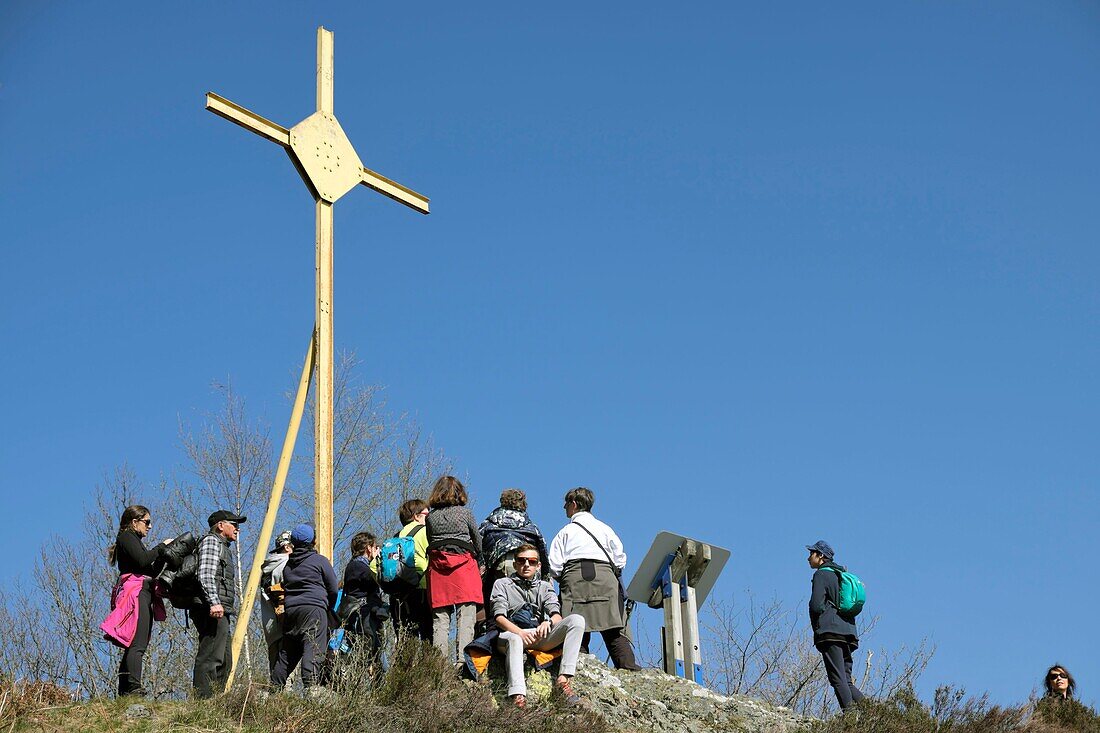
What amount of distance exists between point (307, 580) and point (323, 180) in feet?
13.4

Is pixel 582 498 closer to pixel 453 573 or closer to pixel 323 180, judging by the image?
pixel 453 573

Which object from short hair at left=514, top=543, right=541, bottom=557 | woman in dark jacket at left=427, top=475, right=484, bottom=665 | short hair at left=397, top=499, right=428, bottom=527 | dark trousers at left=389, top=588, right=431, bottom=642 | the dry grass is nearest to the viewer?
the dry grass

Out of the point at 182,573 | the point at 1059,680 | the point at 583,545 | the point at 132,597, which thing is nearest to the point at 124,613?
the point at 132,597

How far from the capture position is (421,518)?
1113 centimetres

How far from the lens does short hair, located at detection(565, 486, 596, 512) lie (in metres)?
11.4

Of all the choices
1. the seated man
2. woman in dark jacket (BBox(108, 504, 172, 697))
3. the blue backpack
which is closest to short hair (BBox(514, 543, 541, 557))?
the seated man

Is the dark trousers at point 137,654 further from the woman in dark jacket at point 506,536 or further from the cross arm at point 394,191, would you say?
the cross arm at point 394,191

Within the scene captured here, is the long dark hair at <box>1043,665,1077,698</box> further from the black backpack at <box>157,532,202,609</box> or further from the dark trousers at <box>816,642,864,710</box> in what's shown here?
the black backpack at <box>157,532,202,609</box>

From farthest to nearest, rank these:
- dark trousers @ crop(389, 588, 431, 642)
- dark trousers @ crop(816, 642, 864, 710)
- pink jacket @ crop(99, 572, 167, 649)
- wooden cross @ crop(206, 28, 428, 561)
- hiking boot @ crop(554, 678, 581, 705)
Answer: wooden cross @ crop(206, 28, 428, 561), dark trousers @ crop(816, 642, 864, 710), dark trousers @ crop(389, 588, 431, 642), pink jacket @ crop(99, 572, 167, 649), hiking boot @ crop(554, 678, 581, 705)

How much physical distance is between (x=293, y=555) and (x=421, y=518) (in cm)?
115

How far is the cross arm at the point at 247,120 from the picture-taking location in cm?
1166

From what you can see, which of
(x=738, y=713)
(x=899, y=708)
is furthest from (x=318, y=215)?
(x=899, y=708)

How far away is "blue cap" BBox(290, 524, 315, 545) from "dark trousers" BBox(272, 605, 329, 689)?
529 mm

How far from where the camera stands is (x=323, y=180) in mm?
12539
